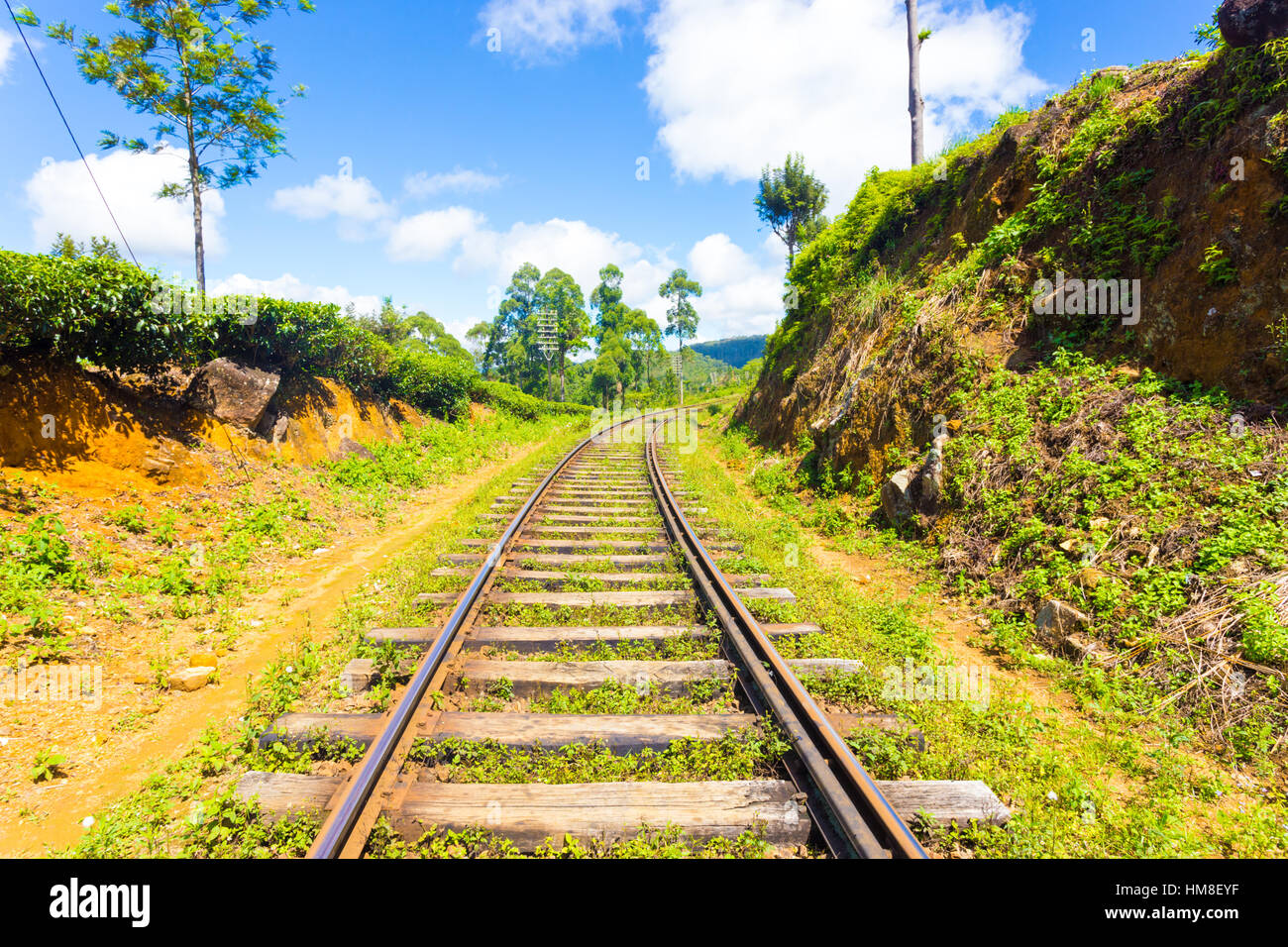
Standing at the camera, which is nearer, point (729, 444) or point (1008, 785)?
point (1008, 785)

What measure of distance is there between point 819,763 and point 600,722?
46.7 inches

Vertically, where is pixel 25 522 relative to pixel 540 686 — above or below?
above

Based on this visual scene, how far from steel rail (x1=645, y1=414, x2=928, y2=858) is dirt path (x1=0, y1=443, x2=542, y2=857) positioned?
3500 millimetres

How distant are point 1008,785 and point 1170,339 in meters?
5.46

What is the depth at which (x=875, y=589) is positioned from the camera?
550 cm

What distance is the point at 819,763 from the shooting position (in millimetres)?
2527

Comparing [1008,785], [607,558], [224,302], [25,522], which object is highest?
[224,302]

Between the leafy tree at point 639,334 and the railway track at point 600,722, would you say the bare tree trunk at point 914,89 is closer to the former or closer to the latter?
the railway track at point 600,722

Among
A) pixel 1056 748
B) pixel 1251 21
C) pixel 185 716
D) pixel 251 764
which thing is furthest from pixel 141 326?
pixel 1251 21

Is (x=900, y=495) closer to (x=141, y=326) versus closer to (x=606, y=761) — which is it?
(x=606, y=761)

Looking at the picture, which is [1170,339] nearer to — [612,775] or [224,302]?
[612,775]

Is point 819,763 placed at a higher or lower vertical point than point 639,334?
lower

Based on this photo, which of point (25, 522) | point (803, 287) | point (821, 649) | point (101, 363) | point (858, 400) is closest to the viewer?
point (821, 649)

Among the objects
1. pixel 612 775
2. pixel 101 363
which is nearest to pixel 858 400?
pixel 612 775
